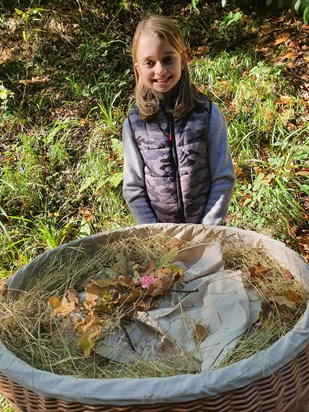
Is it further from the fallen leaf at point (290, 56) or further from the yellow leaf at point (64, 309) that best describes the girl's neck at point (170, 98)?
the fallen leaf at point (290, 56)

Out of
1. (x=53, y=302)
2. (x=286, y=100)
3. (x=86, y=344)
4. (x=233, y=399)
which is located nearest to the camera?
(x=233, y=399)

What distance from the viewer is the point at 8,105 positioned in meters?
4.42

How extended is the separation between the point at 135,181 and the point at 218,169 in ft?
1.21

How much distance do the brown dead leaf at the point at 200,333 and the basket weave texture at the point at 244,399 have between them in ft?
1.08

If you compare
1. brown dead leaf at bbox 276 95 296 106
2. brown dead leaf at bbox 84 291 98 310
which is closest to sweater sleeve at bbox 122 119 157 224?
brown dead leaf at bbox 84 291 98 310

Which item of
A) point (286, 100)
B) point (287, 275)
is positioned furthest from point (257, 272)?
point (286, 100)

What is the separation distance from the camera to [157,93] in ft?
7.20

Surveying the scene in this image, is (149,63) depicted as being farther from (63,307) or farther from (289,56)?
(289,56)

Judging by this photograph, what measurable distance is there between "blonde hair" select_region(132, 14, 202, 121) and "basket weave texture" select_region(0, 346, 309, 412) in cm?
110

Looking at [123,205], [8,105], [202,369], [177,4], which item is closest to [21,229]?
[123,205]

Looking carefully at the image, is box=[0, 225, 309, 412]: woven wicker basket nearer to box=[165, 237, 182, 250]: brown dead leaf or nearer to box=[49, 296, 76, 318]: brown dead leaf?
box=[49, 296, 76, 318]: brown dead leaf

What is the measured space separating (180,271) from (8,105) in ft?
9.61

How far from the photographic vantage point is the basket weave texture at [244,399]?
4.45 feet

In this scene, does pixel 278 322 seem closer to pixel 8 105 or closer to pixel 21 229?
pixel 21 229
